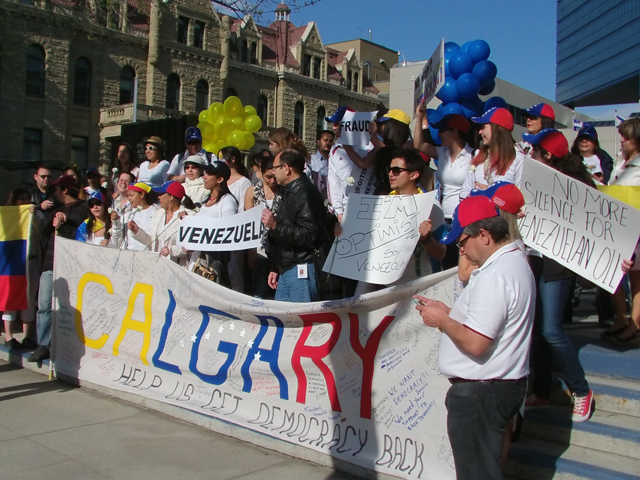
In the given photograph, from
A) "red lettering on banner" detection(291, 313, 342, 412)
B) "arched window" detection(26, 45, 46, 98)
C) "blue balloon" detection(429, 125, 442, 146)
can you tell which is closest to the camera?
"red lettering on banner" detection(291, 313, 342, 412)

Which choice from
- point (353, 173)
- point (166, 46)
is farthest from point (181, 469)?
point (166, 46)

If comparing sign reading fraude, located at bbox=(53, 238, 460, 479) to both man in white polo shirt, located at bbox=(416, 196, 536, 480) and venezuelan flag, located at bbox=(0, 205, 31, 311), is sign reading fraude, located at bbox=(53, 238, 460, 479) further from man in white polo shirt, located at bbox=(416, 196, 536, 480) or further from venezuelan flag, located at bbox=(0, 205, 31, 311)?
man in white polo shirt, located at bbox=(416, 196, 536, 480)

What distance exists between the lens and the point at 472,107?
26.5ft

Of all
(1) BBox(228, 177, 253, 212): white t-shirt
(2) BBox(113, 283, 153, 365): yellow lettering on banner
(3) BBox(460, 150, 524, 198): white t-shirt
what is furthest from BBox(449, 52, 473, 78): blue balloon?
(2) BBox(113, 283, 153, 365): yellow lettering on banner

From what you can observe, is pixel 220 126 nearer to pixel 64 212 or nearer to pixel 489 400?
pixel 64 212

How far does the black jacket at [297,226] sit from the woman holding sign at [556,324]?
1697 millimetres

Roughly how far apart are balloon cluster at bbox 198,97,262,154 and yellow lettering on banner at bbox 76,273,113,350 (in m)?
4.91

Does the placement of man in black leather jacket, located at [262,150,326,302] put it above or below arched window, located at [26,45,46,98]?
below

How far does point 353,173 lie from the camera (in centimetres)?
625

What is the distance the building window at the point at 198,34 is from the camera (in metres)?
41.5

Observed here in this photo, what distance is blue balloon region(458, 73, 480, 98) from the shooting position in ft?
26.5

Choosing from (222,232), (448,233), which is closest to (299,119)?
(222,232)

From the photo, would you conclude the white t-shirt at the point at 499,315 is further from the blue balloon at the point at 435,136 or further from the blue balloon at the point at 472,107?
the blue balloon at the point at 472,107

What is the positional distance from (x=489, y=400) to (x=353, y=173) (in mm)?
3529
